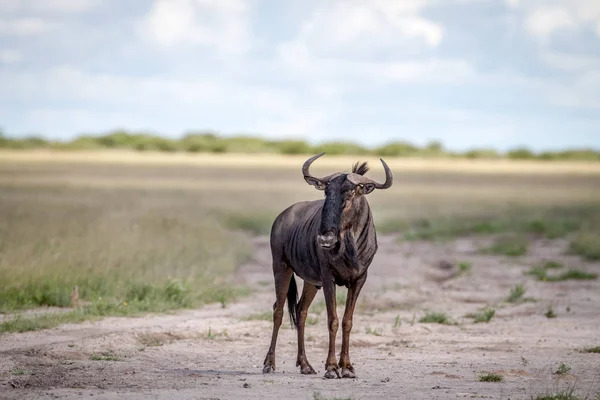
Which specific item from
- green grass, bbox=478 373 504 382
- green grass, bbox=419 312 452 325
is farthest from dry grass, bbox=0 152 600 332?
green grass, bbox=478 373 504 382

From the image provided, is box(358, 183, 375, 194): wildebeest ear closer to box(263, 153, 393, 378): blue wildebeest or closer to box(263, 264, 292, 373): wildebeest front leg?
box(263, 153, 393, 378): blue wildebeest

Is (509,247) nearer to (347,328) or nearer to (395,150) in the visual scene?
(347,328)

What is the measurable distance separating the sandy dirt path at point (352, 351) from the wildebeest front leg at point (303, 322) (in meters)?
0.15

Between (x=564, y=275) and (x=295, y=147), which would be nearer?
(x=564, y=275)

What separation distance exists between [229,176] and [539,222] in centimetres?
4111

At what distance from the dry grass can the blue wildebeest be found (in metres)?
4.06

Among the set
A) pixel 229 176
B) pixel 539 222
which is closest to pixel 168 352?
pixel 539 222

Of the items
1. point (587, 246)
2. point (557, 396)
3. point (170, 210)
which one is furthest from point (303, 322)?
point (170, 210)

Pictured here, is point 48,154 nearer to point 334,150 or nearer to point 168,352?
point 334,150

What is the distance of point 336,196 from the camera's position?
1005 cm

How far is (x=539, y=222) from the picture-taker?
3338cm

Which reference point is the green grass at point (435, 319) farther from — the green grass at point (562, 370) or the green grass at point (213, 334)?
the green grass at point (562, 370)

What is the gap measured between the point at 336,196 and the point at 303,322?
178 centimetres

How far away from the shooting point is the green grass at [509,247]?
25891 millimetres
